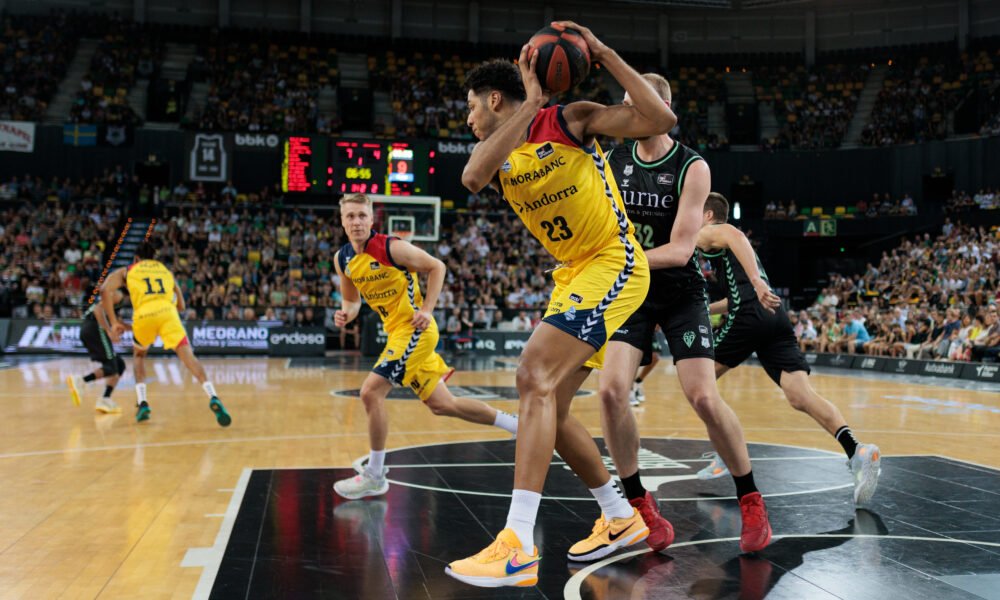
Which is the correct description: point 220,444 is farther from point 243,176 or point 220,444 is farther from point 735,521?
point 243,176

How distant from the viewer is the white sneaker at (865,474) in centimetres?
544

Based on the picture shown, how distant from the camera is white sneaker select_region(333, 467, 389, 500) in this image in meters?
5.68

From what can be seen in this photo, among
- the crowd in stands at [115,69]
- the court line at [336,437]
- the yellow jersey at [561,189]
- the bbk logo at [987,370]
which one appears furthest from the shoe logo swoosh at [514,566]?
the crowd in stands at [115,69]

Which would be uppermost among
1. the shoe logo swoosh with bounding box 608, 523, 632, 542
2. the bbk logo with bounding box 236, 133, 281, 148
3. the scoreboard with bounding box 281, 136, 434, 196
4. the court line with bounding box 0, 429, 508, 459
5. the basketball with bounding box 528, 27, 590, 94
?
the bbk logo with bounding box 236, 133, 281, 148

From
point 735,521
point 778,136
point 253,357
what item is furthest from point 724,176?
point 735,521

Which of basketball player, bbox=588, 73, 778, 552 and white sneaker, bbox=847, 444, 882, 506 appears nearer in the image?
basketball player, bbox=588, 73, 778, 552

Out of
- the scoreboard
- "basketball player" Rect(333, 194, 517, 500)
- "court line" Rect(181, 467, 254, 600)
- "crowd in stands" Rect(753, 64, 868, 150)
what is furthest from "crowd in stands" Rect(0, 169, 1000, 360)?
"court line" Rect(181, 467, 254, 600)

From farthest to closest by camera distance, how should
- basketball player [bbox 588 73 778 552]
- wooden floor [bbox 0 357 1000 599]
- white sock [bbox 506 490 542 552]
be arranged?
basketball player [bbox 588 73 778 552]
wooden floor [bbox 0 357 1000 599]
white sock [bbox 506 490 542 552]

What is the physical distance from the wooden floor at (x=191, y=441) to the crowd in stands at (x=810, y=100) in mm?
20521

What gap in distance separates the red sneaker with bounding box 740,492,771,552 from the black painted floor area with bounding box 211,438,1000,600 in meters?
0.07

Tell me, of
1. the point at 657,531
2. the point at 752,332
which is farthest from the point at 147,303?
the point at 657,531

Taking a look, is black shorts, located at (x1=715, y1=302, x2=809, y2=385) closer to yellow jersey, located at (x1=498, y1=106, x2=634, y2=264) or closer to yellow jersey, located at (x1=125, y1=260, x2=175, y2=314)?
yellow jersey, located at (x1=498, y1=106, x2=634, y2=264)

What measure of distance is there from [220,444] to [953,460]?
6540mm

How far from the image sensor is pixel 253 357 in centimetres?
2238
